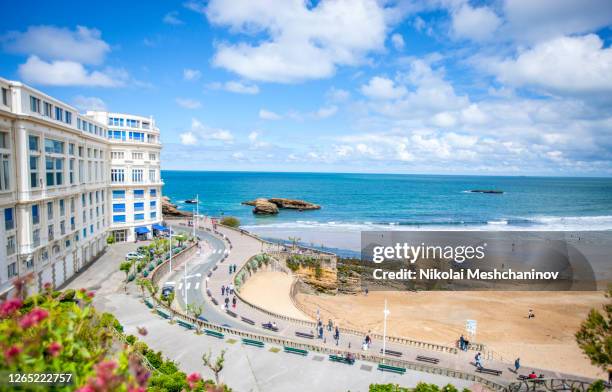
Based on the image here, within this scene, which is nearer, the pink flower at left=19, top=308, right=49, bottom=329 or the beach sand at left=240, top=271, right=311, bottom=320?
the pink flower at left=19, top=308, right=49, bottom=329

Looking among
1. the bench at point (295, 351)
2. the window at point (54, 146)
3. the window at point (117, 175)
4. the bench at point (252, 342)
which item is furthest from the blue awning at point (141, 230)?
the bench at point (295, 351)

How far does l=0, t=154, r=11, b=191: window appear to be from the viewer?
25053 millimetres

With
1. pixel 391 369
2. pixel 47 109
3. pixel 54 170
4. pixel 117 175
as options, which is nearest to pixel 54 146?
pixel 54 170

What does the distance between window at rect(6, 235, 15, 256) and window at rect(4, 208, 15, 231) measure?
70 cm

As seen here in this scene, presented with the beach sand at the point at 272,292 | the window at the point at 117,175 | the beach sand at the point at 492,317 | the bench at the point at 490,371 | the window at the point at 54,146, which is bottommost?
the beach sand at the point at 492,317

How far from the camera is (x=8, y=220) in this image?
86.4 feet

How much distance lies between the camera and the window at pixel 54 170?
103 feet

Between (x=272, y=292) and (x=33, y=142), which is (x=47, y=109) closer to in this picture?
(x=33, y=142)

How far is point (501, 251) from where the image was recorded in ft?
204

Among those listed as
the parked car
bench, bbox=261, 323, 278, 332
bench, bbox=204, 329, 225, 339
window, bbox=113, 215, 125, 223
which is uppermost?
window, bbox=113, 215, 125, 223

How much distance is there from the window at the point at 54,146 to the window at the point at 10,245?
787 centimetres

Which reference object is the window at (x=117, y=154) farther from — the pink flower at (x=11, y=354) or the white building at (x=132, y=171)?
the pink flower at (x=11, y=354)

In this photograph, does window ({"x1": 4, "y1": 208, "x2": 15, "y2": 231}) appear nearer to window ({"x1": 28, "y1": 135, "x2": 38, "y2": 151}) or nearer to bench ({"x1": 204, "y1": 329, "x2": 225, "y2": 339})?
window ({"x1": 28, "y1": 135, "x2": 38, "y2": 151})

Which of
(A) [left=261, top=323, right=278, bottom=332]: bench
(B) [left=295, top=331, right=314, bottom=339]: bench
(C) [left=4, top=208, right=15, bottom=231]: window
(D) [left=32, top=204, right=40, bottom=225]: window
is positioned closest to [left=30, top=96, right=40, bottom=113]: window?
(D) [left=32, top=204, right=40, bottom=225]: window
